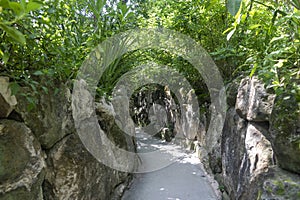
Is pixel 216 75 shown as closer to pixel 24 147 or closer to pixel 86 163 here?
pixel 86 163

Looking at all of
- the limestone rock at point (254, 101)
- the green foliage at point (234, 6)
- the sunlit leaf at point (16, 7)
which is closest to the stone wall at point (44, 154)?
the sunlit leaf at point (16, 7)

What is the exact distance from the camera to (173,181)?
3.04m

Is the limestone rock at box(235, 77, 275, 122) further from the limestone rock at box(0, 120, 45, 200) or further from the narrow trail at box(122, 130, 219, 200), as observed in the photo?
the limestone rock at box(0, 120, 45, 200)

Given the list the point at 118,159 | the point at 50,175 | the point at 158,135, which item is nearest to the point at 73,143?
the point at 50,175

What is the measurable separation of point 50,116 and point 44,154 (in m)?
0.26

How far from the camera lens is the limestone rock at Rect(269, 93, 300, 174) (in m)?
1.13

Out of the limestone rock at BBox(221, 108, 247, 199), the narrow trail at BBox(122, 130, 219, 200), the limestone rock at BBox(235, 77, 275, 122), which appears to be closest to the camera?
the limestone rock at BBox(235, 77, 275, 122)

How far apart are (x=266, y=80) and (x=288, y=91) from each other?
14cm

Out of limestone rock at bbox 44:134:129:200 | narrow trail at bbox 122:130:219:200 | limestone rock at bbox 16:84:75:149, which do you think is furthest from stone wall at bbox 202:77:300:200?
limestone rock at bbox 16:84:75:149

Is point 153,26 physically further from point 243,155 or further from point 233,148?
point 243,155

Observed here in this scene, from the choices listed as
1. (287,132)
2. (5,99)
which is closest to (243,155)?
(287,132)

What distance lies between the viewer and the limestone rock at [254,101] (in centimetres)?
151

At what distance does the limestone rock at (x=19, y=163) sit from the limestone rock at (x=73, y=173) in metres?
0.17

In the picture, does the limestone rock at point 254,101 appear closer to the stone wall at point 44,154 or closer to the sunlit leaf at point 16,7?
the stone wall at point 44,154
